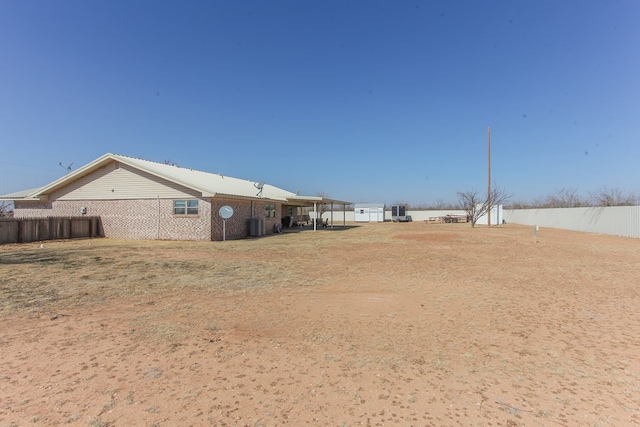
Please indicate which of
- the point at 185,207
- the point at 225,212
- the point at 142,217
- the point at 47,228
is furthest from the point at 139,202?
the point at 225,212

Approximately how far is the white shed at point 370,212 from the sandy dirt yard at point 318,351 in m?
41.8

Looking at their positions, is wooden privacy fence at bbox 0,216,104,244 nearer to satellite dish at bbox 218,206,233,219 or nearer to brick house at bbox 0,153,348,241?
brick house at bbox 0,153,348,241

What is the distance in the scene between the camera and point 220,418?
8.75 feet

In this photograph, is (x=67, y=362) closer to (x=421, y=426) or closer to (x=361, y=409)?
(x=361, y=409)

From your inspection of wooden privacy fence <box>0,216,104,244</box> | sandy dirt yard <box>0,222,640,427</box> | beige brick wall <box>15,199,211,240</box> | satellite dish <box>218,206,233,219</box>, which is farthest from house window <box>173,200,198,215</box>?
sandy dirt yard <box>0,222,640,427</box>

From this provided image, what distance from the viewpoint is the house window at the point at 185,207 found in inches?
704

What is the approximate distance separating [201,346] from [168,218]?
15.8m

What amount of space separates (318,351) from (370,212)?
4708 cm

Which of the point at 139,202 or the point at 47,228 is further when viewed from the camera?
the point at 139,202

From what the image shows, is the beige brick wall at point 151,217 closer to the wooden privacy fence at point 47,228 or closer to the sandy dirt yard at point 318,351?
the wooden privacy fence at point 47,228

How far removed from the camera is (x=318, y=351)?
12.8 feet

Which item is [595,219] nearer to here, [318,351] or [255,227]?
[255,227]

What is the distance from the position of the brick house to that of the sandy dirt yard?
980cm

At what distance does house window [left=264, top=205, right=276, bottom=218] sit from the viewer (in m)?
24.4
